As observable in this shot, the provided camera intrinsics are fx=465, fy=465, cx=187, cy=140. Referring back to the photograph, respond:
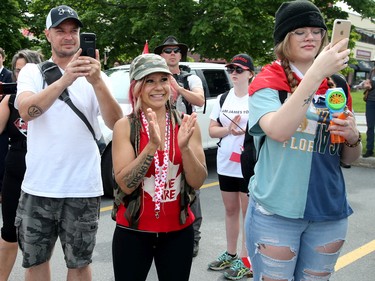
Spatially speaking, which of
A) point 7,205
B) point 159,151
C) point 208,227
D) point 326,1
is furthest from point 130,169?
point 326,1

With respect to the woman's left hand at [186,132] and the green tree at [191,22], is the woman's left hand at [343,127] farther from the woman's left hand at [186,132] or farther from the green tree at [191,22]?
the green tree at [191,22]

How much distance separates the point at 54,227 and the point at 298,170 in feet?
5.25

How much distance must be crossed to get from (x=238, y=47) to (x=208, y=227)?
9585 millimetres

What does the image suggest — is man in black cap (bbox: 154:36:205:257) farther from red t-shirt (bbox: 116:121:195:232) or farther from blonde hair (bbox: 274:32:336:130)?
blonde hair (bbox: 274:32:336:130)

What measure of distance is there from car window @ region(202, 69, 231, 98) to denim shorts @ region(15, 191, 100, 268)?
19.4ft

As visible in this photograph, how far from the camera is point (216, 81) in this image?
8.76 meters

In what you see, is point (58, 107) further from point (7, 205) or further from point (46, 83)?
point (7, 205)

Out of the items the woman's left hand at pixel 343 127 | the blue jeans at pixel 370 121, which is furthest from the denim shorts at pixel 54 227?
the blue jeans at pixel 370 121

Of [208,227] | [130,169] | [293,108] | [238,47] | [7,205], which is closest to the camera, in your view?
[293,108]

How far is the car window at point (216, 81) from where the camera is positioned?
338 inches

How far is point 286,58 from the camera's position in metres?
2.29

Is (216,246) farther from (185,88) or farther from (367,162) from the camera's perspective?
(367,162)

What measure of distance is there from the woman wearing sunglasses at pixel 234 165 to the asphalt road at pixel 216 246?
0.21m

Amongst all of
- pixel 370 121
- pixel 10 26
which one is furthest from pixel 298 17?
pixel 10 26
